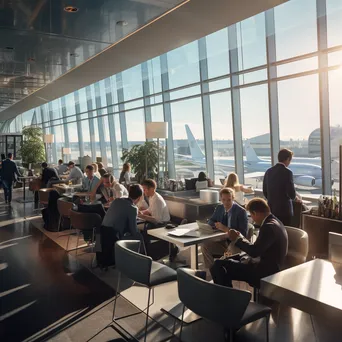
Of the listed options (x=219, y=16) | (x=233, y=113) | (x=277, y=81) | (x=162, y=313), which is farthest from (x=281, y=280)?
(x=233, y=113)

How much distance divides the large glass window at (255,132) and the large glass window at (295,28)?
97 centimetres

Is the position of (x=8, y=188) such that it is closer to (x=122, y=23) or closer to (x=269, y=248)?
(x=122, y=23)

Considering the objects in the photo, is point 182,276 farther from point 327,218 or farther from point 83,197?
point 83,197

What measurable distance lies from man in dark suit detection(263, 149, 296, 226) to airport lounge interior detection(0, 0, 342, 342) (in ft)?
Answer: 0.07

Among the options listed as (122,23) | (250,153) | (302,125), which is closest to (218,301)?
(122,23)

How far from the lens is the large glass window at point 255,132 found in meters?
8.30

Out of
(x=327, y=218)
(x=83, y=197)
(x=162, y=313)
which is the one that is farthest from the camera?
(x=83, y=197)

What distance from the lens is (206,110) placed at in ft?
33.1

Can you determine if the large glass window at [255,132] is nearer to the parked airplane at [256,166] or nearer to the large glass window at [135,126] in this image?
the parked airplane at [256,166]

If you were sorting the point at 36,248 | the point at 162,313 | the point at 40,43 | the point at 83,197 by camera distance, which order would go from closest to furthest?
the point at 162,313, the point at 36,248, the point at 40,43, the point at 83,197

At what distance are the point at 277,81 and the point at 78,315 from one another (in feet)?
20.5

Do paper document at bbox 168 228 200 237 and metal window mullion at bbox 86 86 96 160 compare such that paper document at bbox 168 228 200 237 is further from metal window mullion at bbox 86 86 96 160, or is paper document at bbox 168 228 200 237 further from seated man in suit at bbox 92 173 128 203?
metal window mullion at bbox 86 86 96 160

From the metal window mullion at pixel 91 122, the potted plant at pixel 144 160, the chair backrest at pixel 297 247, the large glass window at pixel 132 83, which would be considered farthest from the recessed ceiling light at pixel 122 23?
the metal window mullion at pixel 91 122

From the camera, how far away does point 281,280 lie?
2.52m
